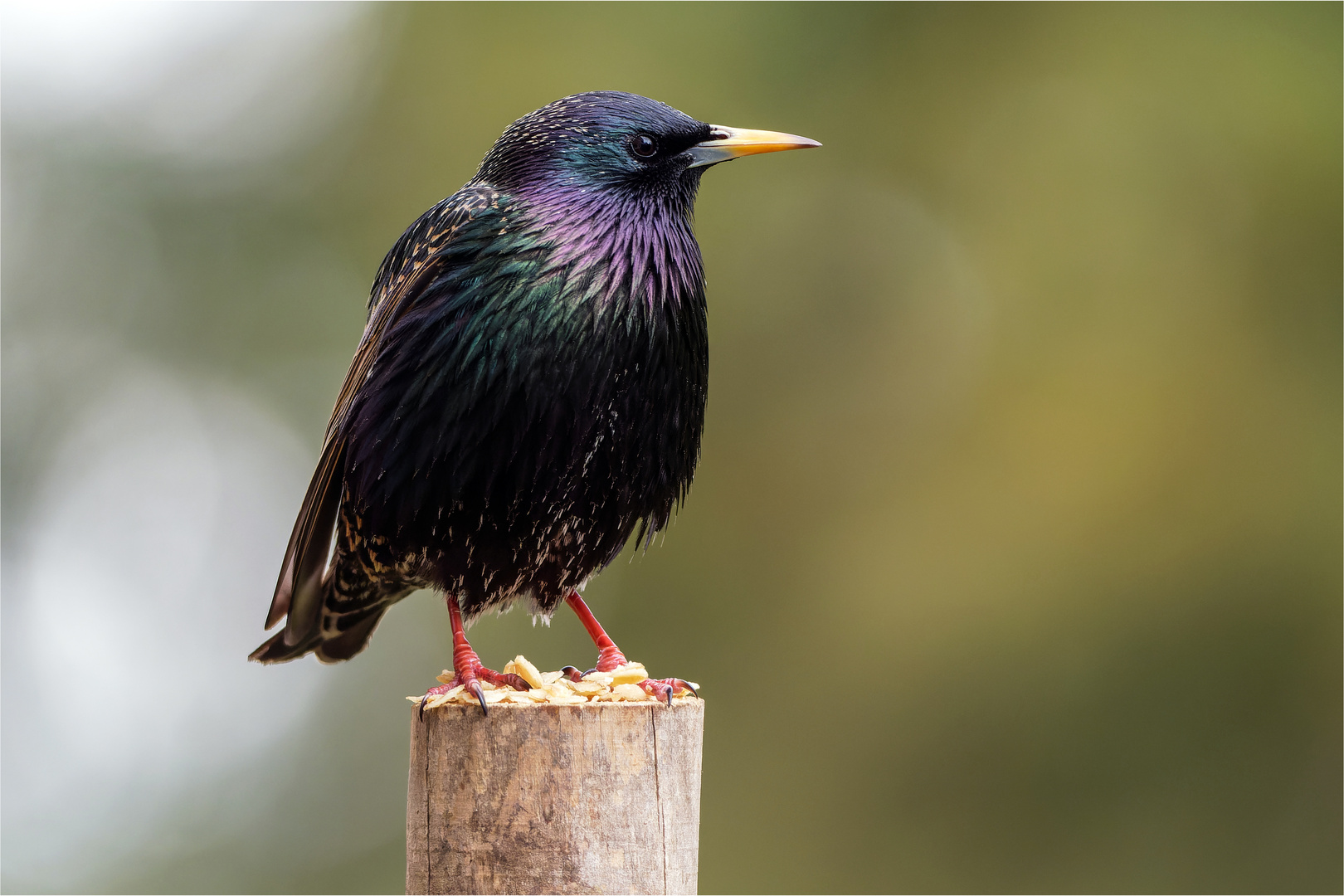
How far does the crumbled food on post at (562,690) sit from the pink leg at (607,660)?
0.02 metres

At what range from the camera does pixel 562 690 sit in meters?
2.74

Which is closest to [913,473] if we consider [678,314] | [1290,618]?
[1290,618]

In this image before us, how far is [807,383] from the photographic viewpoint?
730 cm

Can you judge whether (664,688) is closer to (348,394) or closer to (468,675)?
(468,675)

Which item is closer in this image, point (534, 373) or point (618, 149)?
point (534, 373)

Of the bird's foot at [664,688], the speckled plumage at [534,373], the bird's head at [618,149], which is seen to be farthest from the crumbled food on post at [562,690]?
the bird's head at [618,149]

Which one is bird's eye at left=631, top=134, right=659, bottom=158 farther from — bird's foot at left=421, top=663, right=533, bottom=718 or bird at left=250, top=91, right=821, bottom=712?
bird's foot at left=421, top=663, right=533, bottom=718

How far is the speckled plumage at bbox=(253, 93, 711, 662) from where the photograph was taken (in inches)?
109

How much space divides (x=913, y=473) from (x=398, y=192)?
4.00 meters

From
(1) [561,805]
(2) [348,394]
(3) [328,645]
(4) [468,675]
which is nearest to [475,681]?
(4) [468,675]

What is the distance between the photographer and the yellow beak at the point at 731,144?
116 inches

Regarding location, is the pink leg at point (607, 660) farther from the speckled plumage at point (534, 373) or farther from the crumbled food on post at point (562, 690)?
the speckled plumage at point (534, 373)

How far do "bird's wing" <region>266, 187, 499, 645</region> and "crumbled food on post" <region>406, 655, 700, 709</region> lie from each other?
0.65 meters

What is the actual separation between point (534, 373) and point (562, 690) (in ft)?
2.46
